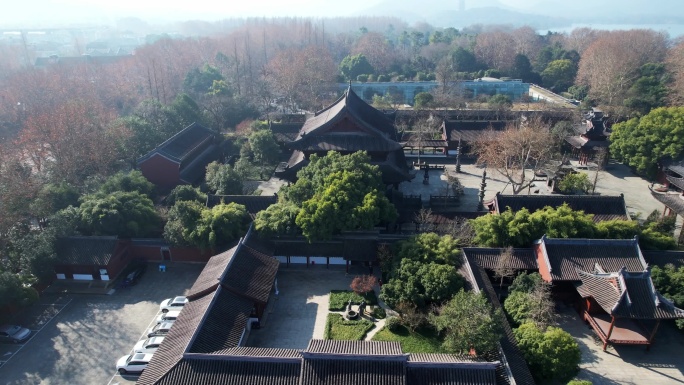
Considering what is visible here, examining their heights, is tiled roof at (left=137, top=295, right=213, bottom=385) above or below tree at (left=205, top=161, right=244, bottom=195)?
below

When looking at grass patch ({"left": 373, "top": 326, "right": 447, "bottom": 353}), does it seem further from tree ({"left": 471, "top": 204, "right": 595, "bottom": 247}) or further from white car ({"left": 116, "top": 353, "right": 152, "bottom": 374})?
white car ({"left": 116, "top": 353, "right": 152, "bottom": 374})

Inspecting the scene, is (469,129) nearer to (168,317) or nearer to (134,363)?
(168,317)

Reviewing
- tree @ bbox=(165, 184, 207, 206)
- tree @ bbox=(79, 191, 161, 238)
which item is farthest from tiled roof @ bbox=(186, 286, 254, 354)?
tree @ bbox=(165, 184, 207, 206)

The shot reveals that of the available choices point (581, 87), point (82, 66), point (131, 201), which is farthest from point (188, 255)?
point (82, 66)

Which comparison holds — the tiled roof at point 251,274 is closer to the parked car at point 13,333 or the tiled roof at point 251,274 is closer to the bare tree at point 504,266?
the parked car at point 13,333

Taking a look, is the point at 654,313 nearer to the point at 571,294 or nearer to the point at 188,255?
the point at 571,294

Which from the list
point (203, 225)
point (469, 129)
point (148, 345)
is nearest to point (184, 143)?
point (203, 225)
